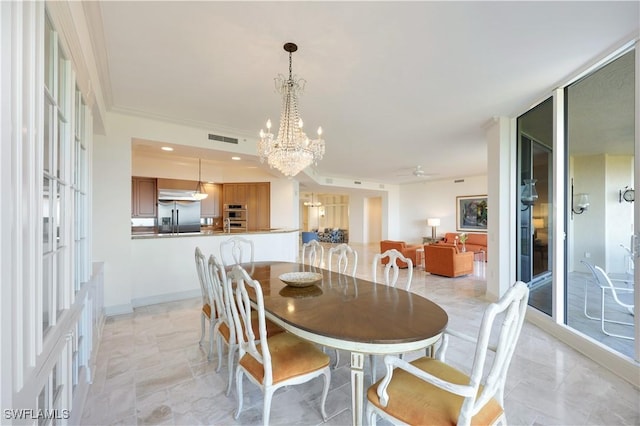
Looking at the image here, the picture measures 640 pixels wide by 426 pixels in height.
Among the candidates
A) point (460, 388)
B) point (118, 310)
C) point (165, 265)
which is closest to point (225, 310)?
point (460, 388)

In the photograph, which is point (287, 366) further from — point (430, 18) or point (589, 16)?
point (589, 16)

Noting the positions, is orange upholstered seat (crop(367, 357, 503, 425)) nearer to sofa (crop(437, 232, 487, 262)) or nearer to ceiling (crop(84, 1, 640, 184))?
ceiling (crop(84, 1, 640, 184))

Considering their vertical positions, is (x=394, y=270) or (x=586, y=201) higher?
(x=586, y=201)

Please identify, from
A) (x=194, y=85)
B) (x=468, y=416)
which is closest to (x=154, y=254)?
(x=194, y=85)

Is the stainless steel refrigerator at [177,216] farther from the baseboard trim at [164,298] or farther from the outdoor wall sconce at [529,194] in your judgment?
the outdoor wall sconce at [529,194]

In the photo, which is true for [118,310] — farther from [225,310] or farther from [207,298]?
[225,310]

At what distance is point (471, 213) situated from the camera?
30.5 feet

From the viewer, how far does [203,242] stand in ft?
15.0

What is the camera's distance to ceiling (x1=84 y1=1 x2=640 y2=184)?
2.00m

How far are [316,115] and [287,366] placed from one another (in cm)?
328

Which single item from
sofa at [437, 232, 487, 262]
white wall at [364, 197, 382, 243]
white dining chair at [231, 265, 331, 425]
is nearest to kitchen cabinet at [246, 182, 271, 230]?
sofa at [437, 232, 487, 262]

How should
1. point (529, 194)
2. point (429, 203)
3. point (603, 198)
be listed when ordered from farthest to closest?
1. point (429, 203)
2. point (603, 198)
3. point (529, 194)

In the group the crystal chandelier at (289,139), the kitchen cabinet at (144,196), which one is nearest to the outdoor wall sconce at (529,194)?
the crystal chandelier at (289,139)

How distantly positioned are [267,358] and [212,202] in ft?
21.3
